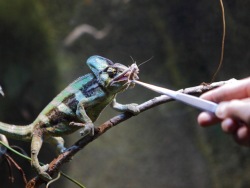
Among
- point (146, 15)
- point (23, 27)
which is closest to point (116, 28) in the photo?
point (146, 15)

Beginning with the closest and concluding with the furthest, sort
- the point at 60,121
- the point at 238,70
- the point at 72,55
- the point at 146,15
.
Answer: the point at 60,121, the point at 238,70, the point at 146,15, the point at 72,55

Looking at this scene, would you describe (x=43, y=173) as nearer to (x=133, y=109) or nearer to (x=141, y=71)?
(x=133, y=109)

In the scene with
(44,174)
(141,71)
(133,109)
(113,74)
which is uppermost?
(141,71)

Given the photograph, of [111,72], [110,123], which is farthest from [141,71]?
[110,123]

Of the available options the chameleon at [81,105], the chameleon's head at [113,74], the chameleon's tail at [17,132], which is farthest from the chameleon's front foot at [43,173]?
the chameleon's head at [113,74]

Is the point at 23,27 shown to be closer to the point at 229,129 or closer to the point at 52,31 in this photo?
the point at 52,31

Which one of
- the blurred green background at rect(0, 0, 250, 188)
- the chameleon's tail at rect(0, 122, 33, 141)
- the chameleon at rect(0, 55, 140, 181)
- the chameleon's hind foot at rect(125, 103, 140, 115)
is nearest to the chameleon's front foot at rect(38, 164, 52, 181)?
the chameleon at rect(0, 55, 140, 181)

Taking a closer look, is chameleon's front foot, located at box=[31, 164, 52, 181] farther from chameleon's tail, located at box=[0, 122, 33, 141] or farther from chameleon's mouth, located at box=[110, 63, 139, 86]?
chameleon's mouth, located at box=[110, 63, 139, 86]

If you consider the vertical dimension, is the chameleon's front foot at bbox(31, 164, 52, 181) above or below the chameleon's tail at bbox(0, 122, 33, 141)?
below
